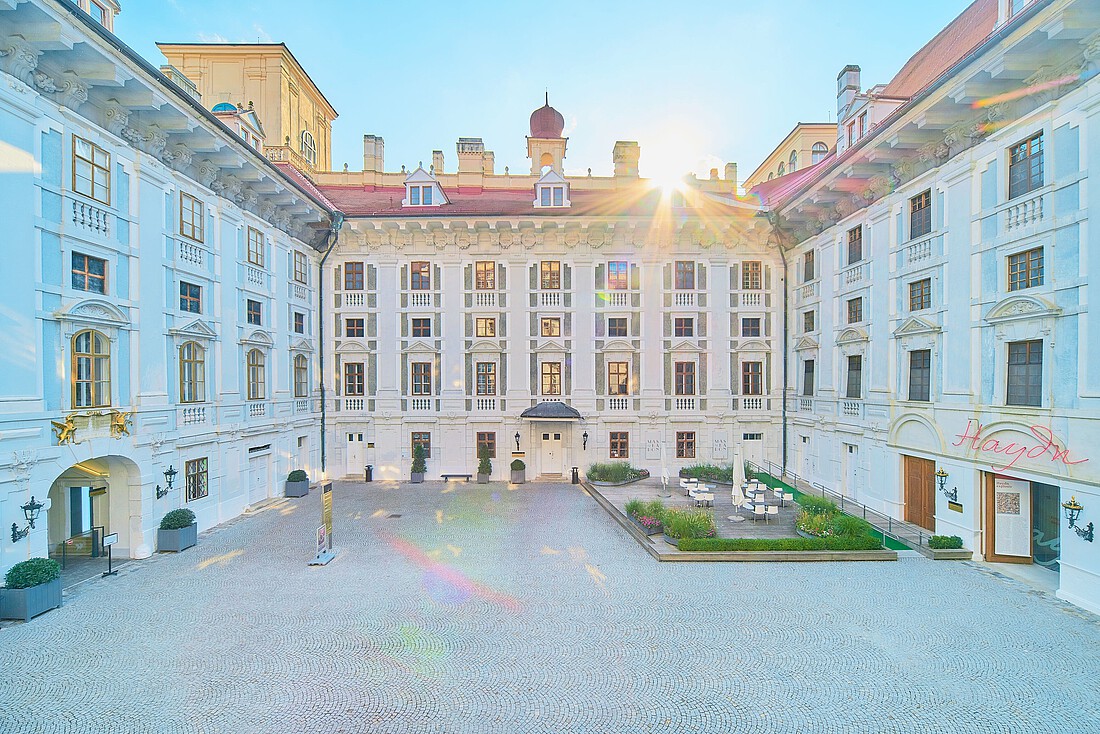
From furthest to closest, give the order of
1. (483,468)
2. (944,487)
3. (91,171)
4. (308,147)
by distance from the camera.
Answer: (308,147) < (483,468) < (944,487) < (91,171)

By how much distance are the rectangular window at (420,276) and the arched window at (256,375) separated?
8.65m

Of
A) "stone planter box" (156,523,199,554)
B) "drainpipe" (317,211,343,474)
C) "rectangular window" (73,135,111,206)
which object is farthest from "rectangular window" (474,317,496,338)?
"rectangular window" (73,135,111,206)

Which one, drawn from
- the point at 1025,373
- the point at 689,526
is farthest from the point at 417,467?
the point at 1025,373

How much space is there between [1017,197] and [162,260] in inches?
1034

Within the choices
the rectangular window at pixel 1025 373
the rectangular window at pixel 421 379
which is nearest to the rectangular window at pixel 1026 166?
the rectangular window at pixel 1025 373

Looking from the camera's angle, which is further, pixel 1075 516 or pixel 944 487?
pixel 944 487

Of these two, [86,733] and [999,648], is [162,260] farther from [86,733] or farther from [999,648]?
[999,648]

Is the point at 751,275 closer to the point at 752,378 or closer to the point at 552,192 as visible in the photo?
the point at 752,378

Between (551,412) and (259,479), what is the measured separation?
1388cm

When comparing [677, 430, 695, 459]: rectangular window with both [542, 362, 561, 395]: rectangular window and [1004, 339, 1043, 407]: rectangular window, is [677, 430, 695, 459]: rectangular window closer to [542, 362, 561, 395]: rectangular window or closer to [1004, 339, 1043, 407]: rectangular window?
[542, 362, 561, 395]: rectangular window

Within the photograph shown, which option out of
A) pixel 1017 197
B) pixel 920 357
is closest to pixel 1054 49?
pixel 1017 197

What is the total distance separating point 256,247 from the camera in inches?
922

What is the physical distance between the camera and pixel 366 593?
13.7 m

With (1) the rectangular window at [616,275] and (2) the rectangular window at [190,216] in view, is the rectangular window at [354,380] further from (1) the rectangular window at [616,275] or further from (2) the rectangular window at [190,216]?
(1) the rectangular window at [616,275]
